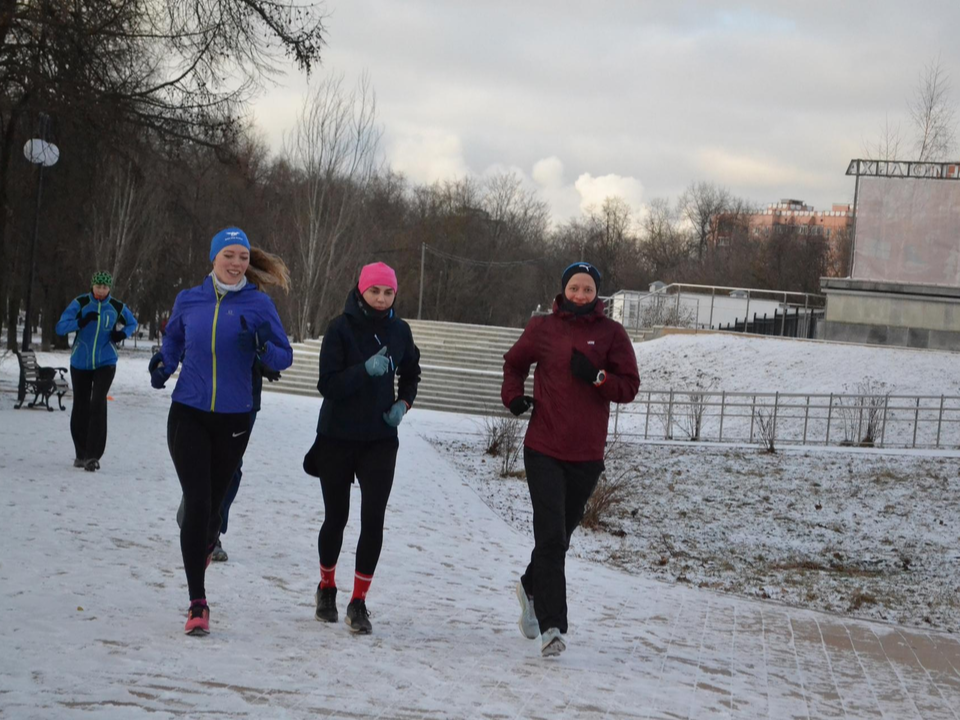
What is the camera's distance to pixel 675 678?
5488 millimetres

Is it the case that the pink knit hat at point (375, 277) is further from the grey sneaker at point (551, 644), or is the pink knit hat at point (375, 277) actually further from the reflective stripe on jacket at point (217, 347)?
the grey sneaker at point (551, 644)

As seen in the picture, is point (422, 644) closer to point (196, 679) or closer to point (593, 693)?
point (593, 693)

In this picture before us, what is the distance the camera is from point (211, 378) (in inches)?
212

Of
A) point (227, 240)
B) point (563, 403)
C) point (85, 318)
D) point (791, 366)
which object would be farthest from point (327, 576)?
point (791, 366)

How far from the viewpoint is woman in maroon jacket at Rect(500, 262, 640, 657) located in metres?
5.70

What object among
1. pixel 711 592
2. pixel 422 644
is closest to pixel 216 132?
pixel 711 592

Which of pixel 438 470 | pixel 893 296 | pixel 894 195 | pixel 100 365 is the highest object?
pixel 894 195

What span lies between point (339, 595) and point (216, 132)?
12.6m

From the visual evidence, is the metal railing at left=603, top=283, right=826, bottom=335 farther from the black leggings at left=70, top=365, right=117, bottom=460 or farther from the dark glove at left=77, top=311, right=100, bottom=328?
the dark glove at left=77, top=311, right=100, bottom=328

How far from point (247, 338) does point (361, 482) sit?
935 mm

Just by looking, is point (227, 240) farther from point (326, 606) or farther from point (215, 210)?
point (215, 210)

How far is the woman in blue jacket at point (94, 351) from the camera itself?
10.3 metres

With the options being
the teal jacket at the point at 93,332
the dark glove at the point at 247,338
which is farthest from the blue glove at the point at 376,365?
the teal jacket at the point at 93,332

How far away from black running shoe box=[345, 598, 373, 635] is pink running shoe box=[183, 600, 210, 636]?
0.73 meters
